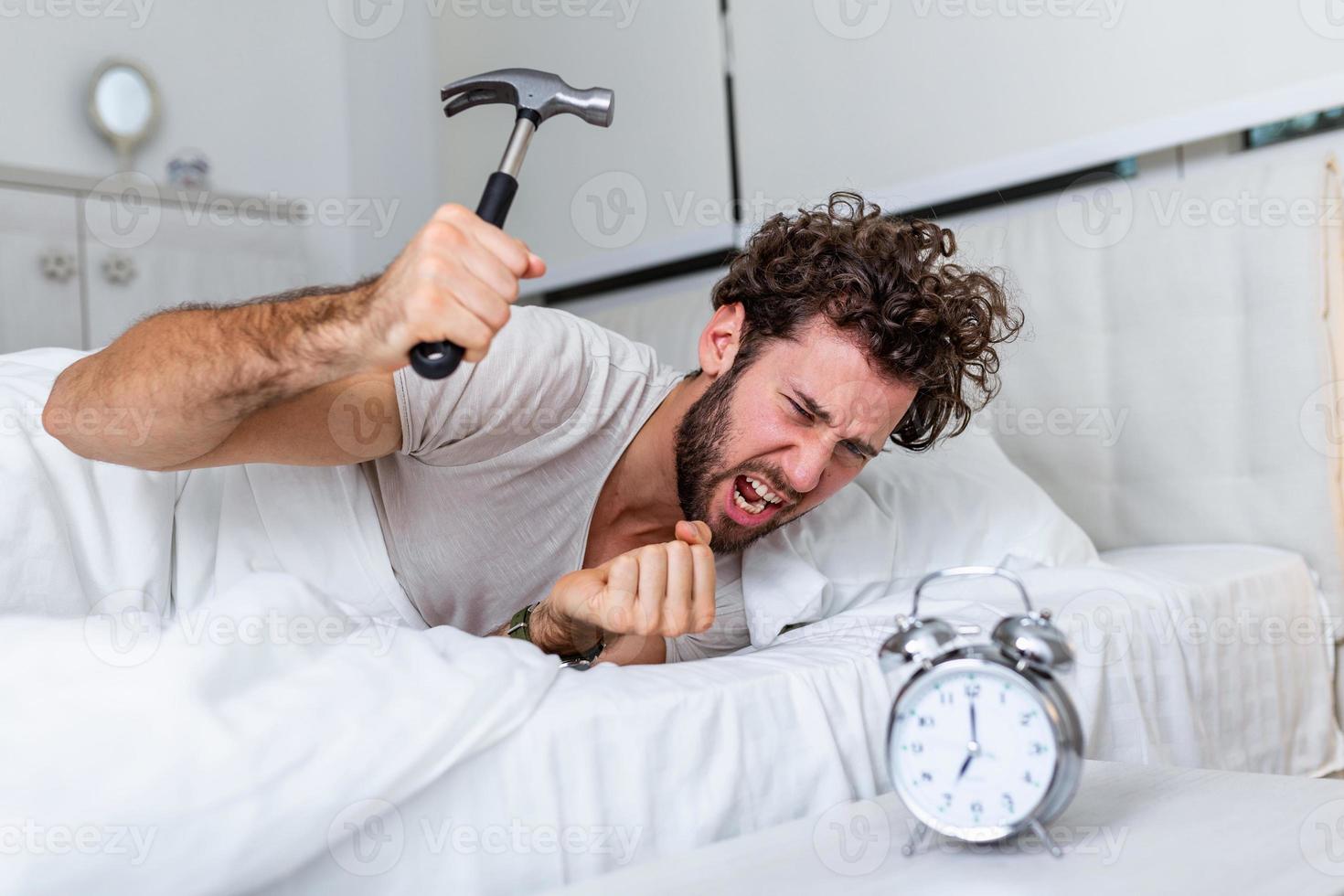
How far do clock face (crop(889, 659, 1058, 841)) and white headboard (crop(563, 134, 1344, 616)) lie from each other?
112 centimetres

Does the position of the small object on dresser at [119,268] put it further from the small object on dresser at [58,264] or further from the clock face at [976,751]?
the clock face at [976,751]

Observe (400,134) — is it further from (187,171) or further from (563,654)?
(563,654)

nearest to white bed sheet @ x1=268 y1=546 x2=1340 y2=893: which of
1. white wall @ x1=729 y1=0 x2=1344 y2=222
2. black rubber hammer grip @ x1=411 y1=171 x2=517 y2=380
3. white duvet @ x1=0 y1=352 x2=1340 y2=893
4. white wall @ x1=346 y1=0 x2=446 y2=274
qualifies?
white duvet @ x1=0 y1=352 x2=1340 y2=893

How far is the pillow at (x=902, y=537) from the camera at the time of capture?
4.44ft

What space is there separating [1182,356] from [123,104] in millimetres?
2336

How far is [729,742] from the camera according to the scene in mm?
863

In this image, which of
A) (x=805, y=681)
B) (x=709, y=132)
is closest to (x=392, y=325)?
(x=805, y=681)

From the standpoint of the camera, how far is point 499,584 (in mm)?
1346

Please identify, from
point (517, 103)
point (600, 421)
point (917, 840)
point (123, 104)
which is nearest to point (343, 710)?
point (917, 840)

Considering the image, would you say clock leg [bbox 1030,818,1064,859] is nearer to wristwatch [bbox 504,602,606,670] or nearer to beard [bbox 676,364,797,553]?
wristwatch [bbox 504,602,606,670]

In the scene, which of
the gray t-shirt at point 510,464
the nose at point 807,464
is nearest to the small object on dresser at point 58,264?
the gray t-shirt at point 510,464

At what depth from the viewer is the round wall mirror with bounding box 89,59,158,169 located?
8.79 ft

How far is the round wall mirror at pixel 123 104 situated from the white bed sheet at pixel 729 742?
2211mm

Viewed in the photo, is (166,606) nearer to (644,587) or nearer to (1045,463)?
(644,587)
